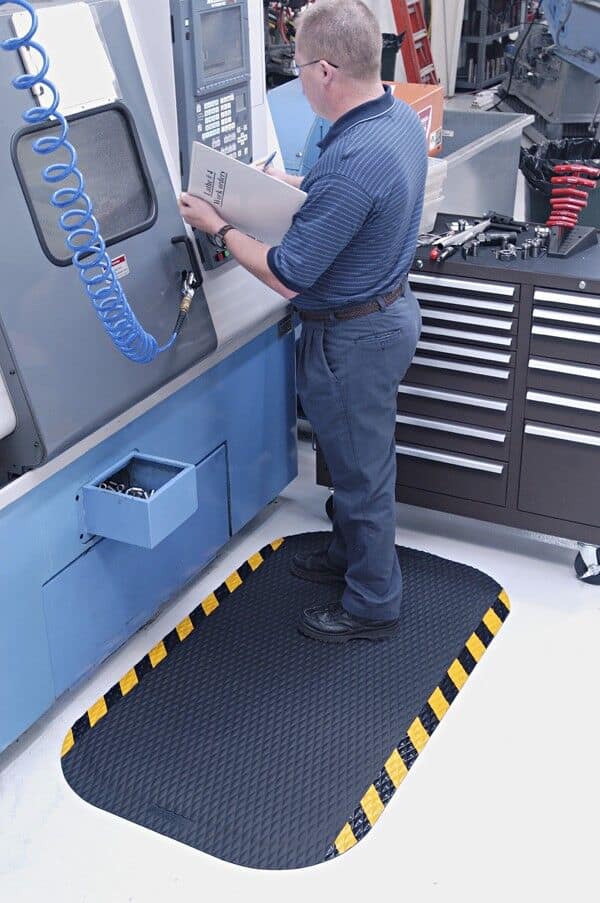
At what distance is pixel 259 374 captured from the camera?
121 inches

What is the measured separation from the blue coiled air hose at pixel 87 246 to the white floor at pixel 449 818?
915mm

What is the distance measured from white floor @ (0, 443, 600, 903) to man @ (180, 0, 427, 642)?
41 centimetres

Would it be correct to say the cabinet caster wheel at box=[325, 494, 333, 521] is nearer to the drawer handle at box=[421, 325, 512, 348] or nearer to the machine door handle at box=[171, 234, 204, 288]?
the drawer handle at box=[421, 325, 512, 348]

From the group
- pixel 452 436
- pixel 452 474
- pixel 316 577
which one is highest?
pixel 452 436

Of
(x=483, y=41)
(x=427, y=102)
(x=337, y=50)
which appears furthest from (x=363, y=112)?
(x=483, y=41)

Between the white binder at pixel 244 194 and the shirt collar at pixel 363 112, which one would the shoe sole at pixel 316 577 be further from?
the shirt collar at pixel 363 112

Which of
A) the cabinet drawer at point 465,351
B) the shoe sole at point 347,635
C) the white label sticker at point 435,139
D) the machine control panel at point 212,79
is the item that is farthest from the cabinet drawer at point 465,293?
the white label sticker at point 435,139

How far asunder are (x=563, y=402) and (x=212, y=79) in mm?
1265

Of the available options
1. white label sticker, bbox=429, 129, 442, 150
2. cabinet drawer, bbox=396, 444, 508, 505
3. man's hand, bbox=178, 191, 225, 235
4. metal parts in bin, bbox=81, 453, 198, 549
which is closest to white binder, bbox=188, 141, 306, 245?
man's hand, bbox=178, 191, 225, 235

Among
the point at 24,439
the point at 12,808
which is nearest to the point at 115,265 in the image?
the point at 24,439

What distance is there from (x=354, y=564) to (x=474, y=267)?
35.2 inches

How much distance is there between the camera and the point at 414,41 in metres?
7.54

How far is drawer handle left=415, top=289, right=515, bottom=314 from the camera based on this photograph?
9.56 ft

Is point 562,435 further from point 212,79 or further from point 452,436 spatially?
point 212,79
